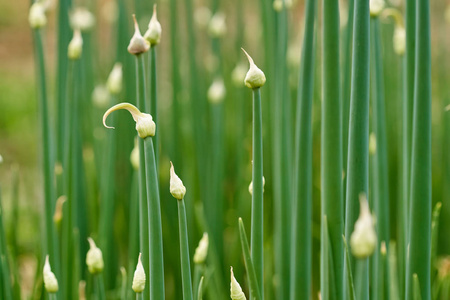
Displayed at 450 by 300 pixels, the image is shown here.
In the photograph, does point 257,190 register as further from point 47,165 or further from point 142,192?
point 47,165

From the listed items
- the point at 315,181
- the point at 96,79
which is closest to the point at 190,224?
the point at 315,181

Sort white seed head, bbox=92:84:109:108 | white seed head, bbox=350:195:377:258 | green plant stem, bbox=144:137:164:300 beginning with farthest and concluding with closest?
white seed head, bbox=92:84:109:108, green plant stem, bbox=144:137:164:300, white seed head, bbox=350:195:377:258

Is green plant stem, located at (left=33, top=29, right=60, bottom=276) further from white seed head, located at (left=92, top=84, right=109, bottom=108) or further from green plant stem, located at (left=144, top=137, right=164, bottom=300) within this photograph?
white seed head, located at (left=92, top=84, right=109, bottom=108)

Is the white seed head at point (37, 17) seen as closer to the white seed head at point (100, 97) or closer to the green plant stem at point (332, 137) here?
the green plant stem at point (332, 137)

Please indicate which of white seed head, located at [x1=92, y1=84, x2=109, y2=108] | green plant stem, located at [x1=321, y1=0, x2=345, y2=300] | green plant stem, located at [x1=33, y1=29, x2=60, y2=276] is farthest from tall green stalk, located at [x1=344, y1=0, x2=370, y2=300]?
white seed head, located at [x1=92, y1=84, x2=109, y2=108]

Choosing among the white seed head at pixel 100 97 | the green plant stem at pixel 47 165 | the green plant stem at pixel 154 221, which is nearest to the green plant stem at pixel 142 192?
the green plant stem at pixel 154 221

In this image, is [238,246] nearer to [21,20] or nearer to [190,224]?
[190,224]
